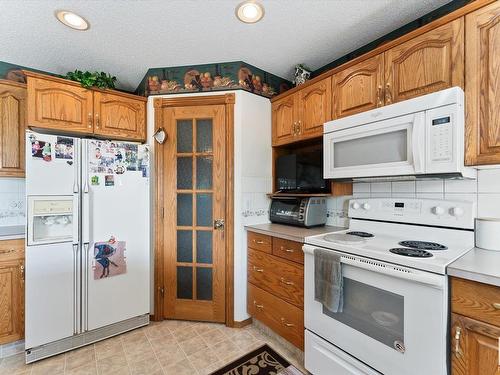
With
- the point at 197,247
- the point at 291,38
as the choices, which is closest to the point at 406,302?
the point at 197,247

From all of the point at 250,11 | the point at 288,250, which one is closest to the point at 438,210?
the point at 288,250

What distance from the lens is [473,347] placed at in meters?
0.92

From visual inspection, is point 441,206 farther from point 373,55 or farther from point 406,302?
point 373,55

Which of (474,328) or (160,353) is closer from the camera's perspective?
(474,328)

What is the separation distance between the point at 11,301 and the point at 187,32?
2.42 m

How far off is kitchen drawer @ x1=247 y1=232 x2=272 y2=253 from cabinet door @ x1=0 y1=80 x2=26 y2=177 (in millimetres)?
2032

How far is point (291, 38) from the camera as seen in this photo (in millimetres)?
1779

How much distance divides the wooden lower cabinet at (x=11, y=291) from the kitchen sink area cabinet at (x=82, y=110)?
3.19 ft

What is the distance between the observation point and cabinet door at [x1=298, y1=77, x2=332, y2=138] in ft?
5.93

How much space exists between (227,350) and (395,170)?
1761 millimetres

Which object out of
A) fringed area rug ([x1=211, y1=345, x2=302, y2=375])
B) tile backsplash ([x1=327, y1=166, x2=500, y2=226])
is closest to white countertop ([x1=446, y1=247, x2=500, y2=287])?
tile backsplash ([x1=327, y1=166, x2=500, y2=226])

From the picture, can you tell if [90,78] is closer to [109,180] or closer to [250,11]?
[109,180]

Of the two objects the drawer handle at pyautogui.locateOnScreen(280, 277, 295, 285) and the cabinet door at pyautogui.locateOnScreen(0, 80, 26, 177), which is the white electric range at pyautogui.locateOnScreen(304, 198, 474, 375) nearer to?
the drawer handle at pyautogui.locateOnScreen(280, 277, 295, 285)

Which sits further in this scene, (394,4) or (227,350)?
(227,350)
